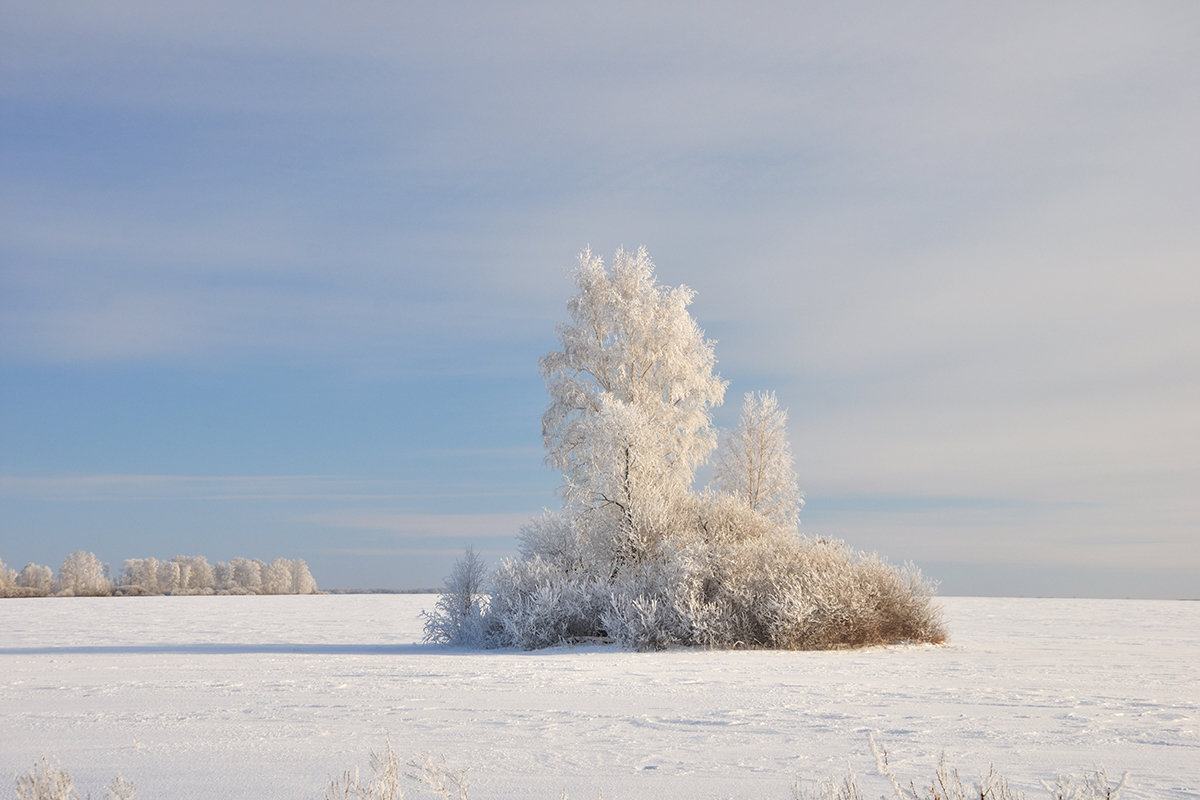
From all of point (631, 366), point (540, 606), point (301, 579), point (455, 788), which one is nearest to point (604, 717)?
point (455, 788)

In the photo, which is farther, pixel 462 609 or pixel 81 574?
pixel 81 574

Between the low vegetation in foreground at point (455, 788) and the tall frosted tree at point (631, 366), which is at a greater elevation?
the tall frosted tree at point (631, 366)

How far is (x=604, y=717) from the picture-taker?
783 centimetres

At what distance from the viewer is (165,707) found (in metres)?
8.71

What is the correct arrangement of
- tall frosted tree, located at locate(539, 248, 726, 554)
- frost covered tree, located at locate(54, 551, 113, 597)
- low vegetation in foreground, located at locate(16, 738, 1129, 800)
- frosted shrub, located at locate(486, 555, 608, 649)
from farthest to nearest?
frost covered tree, located at locate(54, 551, 113, 597), tall frosted tree, located at locate(539, 248, 726, 554), frosted shrub, located at locate(486, 555, 608, 649), low vegetation in foreground, located at locate(16, 738, 1129, 800)

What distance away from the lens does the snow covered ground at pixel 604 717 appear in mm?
5645

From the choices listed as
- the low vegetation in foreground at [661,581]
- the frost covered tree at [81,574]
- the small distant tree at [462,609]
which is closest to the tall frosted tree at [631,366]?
the low vegetation in foreground at [661,581]

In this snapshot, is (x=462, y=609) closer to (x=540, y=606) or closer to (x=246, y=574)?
(x=540, y=606)

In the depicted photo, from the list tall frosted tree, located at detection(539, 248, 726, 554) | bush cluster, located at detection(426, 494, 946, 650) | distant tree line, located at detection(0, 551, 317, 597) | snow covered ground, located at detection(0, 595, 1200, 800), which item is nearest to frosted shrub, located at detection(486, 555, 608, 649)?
bush cluster, located at detection(426, 494, 946, 650)

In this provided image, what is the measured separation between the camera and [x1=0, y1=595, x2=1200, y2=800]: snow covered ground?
564 cm

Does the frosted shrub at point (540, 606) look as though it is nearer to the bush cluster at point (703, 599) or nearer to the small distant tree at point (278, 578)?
the bush cluster at point (703, 599)

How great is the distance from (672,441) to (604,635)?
10.9 m

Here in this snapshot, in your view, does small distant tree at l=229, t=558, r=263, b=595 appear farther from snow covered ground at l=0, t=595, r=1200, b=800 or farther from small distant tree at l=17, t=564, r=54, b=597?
snow covered ground at l=0, t=595, r=1200, b=800

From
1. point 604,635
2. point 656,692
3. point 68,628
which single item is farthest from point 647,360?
point 656,692
